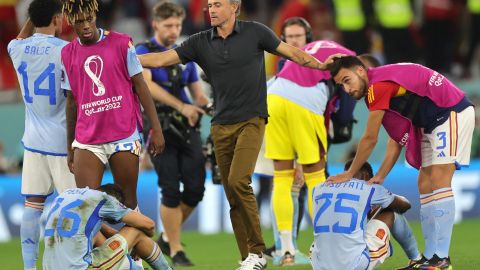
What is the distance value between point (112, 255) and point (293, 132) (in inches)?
114

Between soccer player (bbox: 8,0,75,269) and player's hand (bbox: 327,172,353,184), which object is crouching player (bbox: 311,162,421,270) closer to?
player's hand (bbox: 327,172,353,184)

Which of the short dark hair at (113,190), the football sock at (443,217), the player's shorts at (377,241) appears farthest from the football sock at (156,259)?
the football sock at (443,217)

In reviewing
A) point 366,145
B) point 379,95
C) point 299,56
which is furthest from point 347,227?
point 299,56

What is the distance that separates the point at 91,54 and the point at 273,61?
917 centimetres

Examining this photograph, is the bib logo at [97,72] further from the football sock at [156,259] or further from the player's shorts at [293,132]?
the player's shorts at [293,132]

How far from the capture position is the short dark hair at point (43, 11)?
33.4ft

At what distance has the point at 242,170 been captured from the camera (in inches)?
392

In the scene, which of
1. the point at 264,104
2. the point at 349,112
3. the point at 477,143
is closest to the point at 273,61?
the point at 477,143

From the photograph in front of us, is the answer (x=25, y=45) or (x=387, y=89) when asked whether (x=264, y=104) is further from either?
(x=25, y=45)

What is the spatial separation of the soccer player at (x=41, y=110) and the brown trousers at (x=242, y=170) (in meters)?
1.25

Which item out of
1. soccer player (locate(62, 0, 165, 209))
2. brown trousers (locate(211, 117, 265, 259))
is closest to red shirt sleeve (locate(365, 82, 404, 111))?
brown trousers (locate(211, 117, 265, 259))

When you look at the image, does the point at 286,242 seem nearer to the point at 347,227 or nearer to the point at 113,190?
the point at 347,227

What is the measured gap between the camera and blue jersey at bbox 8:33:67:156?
10133 millimetres

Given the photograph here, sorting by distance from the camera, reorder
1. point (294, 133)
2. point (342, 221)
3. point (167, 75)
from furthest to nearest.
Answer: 1. point (167, 75)
2. point (294, 133)
3. point (342, 221)
